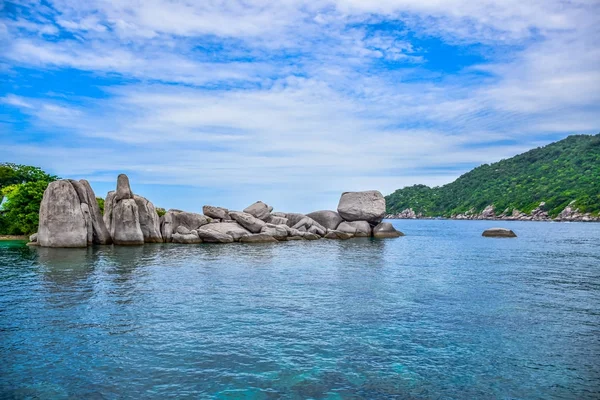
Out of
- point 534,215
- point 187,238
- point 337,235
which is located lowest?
point 337,235

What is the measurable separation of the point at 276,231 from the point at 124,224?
21.7 m

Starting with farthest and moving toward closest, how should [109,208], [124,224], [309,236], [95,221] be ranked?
[309,236], [109,208], [124,224], [95,221]

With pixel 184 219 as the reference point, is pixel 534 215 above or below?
below

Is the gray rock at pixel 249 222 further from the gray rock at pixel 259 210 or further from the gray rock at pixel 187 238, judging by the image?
the gray rock at pixel 187 238

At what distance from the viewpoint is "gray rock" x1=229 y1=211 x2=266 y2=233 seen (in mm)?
62094

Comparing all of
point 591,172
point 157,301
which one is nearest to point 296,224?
point 157,301

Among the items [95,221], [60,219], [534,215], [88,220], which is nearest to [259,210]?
[95,221]

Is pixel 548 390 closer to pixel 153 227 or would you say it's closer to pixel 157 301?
pixel 157 301

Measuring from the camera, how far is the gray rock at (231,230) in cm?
5933

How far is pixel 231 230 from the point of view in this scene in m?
59.4

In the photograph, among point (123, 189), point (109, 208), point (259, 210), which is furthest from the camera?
point (259, 210)

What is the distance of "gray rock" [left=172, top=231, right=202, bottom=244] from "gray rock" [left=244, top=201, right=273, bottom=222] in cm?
1208

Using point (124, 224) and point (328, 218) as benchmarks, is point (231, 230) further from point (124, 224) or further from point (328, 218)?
point (328, 218)

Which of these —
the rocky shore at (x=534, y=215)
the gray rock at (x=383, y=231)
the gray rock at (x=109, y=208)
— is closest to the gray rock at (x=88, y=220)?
the gray rock at (x=109, y=208)
